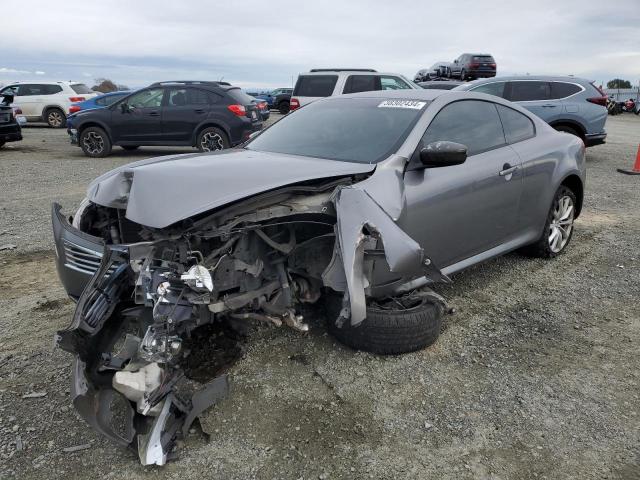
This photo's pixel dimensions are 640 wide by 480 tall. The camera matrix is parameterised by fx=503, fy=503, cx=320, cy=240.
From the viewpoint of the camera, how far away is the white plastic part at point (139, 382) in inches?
86.7

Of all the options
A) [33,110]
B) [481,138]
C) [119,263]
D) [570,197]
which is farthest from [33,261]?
[33,110]

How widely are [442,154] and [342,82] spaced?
9.06m

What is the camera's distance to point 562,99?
991 centimetres

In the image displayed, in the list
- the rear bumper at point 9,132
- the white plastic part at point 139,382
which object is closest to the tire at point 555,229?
the white plastic part at point 139,382

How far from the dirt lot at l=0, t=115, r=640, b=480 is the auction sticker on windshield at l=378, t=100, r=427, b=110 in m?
1.46

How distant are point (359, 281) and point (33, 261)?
3680 millimetres

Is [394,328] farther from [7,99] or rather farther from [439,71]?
[439,71]

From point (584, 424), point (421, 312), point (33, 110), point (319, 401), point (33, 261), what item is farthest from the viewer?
point (33, 110)

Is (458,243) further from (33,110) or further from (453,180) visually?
(33,110)

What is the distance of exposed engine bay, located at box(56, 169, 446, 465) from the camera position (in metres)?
2.29

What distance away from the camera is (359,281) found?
2.38m

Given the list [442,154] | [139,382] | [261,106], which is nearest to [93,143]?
[261,106]

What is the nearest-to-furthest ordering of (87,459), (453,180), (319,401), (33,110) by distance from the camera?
(87,459) → (319,401) → (453,180) → (33,110)

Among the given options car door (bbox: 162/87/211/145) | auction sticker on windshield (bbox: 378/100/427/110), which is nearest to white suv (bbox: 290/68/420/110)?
car door (bbox: 162/87/211/145)
